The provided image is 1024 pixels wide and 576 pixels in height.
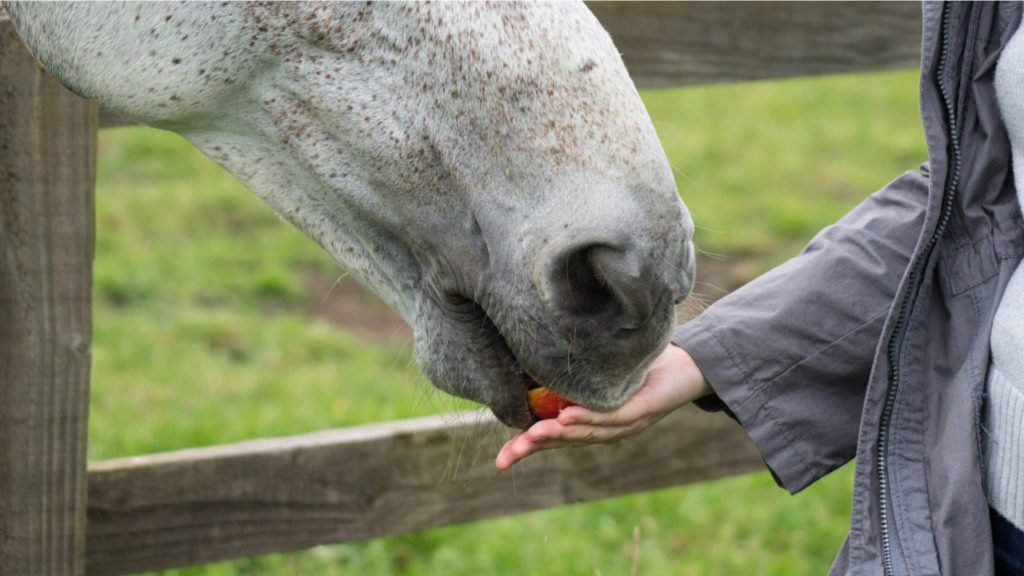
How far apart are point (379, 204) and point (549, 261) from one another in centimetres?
29

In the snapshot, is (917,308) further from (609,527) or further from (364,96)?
(609,527)

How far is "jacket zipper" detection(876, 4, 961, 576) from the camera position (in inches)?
70.6

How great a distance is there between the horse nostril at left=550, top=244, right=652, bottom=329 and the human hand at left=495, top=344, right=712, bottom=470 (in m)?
0.21

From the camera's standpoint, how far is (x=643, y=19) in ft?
8.27

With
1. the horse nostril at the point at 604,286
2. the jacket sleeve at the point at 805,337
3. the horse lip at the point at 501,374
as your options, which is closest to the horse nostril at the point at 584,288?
the horse nostril at the point at 604,286

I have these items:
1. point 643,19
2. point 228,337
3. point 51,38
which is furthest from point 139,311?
point 51,38

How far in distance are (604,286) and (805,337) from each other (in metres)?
0.52

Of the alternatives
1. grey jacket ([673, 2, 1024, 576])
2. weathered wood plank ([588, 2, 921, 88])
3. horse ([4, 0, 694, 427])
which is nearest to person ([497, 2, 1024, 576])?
grey jacket ([673, 2, 1024, 576])

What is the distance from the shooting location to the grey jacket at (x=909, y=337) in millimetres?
1779

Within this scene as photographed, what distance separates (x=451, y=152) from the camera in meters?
1.62

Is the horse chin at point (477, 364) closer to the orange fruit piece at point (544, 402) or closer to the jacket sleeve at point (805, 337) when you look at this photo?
the orange fruit piece at point (544, 402)

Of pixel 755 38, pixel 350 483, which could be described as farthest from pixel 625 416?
pixel 755 38

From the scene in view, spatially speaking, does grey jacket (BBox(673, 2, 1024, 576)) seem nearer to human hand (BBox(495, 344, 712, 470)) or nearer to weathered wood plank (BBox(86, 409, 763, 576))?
human hand (BBox(495, 344, 712, 470))

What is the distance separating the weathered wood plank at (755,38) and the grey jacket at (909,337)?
2.33 feet
